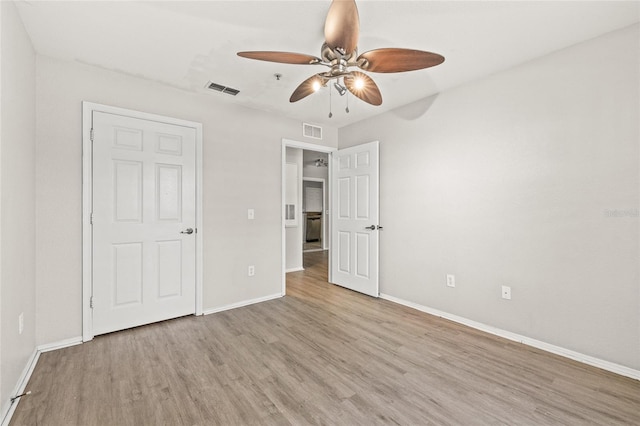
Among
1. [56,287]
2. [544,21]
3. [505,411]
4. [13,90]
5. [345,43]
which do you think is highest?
[544,21]

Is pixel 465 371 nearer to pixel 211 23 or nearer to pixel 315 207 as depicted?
pixel 211 23

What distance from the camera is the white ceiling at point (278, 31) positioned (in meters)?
1.88

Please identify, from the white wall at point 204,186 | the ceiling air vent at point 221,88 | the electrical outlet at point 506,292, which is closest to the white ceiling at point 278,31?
the ceiling air vent at point 221,88

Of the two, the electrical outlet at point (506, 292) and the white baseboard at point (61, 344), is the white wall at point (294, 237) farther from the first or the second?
the electrical outlet at point (506, 292)

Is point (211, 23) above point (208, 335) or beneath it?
above

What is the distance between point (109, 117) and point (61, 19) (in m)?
0.86

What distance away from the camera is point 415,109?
345cm

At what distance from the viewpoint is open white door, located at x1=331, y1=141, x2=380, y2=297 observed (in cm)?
388

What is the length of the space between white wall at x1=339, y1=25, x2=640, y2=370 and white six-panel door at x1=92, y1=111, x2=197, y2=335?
2.58 meters

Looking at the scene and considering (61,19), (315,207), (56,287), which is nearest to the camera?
(61,19)

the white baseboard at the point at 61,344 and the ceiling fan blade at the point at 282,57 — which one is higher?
the ceiling fan blade at the point at 282,57

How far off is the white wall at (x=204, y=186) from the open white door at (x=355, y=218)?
58 cm

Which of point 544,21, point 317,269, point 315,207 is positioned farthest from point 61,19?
point 315,207

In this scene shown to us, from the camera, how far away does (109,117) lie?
8.87 ft
